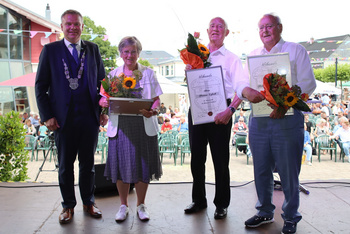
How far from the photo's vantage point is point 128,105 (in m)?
3.10

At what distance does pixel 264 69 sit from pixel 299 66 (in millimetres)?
273

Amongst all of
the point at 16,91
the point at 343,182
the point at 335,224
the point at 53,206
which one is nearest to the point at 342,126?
the point at 343,182

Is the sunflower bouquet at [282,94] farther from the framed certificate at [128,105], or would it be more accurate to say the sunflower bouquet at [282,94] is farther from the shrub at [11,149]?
the shrub at [11,149]

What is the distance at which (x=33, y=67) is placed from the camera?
20.5 meters

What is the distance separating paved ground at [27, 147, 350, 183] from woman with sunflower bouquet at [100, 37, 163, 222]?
4526mm

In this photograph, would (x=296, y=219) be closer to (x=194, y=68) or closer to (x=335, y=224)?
(x=335, y=224)

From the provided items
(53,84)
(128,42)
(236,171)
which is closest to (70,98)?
(53,84)

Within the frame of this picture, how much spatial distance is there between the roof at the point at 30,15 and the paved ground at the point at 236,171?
405 inches

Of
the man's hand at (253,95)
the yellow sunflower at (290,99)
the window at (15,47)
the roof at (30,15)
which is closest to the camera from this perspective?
the yellow sunflower at (290,99)

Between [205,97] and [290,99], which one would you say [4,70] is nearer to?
[205,97]

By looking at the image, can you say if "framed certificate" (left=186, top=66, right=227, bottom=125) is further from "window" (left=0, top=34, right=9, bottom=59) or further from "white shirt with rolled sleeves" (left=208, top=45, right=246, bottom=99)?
"window" (left=0, top=34, right=9, bottom=59)

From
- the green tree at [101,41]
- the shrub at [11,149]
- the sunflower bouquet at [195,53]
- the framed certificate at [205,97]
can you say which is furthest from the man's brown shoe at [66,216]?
the green tree at [101,41]

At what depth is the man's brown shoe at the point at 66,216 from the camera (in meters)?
3.19

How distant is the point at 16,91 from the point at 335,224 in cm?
1904
